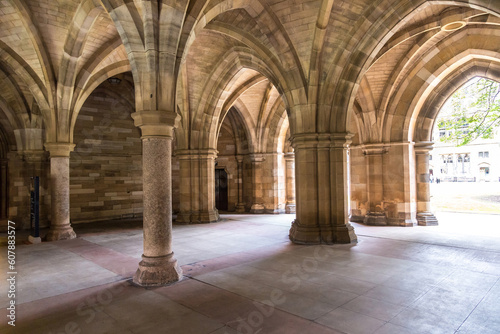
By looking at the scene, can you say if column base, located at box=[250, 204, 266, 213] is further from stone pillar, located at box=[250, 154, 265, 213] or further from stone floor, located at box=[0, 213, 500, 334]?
stone floor, located at box=[0, 213, 500, 334]

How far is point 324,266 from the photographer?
17.9 feet

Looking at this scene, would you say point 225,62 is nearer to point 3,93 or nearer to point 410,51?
point 410,51

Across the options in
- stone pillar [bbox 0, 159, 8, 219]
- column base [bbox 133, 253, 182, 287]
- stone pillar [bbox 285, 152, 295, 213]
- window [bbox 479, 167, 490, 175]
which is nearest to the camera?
column base [bbox 133, 253, 182, 287]

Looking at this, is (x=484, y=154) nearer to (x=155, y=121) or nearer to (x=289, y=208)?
(x=289, y=208)

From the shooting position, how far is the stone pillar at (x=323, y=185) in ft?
24.5

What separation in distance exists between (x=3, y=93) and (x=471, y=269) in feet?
43.7

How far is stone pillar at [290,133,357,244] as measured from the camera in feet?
24.5

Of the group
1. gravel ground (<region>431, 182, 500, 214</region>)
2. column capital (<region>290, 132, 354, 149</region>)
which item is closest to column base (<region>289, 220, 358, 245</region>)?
column capital (<region>290, 132, 354, 149</region>)

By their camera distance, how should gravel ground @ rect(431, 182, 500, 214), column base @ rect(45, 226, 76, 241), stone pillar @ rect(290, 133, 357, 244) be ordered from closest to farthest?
stone pillar @ rect(290, 133, 357, 244), column base @ rect(45, 226, 76, 241), gravel ground @ rect(431, 182, 500, 214)

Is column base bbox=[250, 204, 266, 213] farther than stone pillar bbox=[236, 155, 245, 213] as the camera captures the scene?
No

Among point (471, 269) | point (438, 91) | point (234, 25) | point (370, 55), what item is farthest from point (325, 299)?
point (438, 91)

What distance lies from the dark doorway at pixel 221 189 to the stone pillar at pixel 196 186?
4872mm

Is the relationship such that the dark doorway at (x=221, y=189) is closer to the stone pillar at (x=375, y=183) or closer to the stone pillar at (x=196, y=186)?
the stone pillar at (x=196, y=186)

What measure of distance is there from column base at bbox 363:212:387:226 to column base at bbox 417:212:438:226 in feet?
3.52
